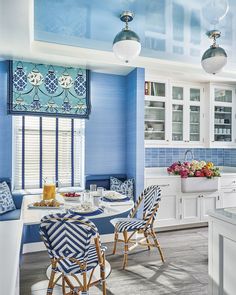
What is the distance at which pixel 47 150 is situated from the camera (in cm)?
390

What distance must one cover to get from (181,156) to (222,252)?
3.50 m

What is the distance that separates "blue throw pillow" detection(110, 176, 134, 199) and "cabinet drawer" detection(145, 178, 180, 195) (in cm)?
27

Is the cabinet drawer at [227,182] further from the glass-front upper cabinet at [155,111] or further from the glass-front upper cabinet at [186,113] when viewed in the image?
the glass-front upper cabinet at [155,111]

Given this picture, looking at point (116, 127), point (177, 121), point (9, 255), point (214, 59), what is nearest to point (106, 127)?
point (116, 127)

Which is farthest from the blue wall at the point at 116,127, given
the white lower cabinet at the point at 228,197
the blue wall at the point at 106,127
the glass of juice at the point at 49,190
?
the white lower cabinet at the point at 228,197

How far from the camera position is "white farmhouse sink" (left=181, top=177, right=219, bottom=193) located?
158 inches

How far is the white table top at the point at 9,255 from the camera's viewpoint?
120 cm

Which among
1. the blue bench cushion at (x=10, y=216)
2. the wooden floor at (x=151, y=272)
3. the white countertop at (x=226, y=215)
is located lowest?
the wooden floor at (x=151, y=272)

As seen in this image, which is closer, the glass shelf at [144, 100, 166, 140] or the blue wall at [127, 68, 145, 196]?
the blue wall at [127, 68, 145, 196]

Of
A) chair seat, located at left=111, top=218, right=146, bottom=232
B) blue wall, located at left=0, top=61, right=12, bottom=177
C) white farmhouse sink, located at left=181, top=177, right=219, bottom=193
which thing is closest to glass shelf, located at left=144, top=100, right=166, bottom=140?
white farmhouse sink, located at left=181, top=177, right=219, bottom=193

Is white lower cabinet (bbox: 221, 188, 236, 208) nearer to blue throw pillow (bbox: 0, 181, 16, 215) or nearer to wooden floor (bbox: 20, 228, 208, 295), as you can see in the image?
wooden floor (bbox: 20, 228, 208, 295)

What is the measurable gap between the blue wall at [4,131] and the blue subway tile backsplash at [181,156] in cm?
227

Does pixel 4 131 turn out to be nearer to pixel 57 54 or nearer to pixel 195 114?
pixel 57 54

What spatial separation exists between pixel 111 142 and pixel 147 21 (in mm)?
2011
